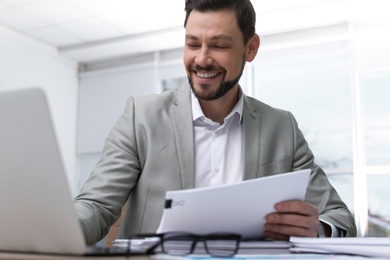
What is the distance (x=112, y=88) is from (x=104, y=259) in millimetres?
6342

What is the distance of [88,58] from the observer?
6.89m

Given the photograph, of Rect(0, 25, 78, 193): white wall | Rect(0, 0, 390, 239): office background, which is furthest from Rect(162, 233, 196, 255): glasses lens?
Rect(0, 25, 78, 193): white wall

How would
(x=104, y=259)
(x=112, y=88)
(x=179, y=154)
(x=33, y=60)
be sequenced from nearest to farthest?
(x=104, y=259) < (x=179, y=154) < (x=33, y=60) < (x=112, y=88)

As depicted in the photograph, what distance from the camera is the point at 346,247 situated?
2.85 feet

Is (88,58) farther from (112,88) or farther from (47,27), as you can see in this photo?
(47,27)

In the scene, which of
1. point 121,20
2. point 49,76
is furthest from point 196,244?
point 49,76

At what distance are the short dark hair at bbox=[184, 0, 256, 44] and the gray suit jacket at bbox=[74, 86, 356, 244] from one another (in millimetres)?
241

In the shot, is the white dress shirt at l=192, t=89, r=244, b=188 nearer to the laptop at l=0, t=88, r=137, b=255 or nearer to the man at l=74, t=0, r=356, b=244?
the man at l=74, t=0, r=356, b=244

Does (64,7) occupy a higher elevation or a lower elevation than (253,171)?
higher

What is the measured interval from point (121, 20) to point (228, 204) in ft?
16.6

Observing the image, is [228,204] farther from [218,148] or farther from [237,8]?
[237,8]

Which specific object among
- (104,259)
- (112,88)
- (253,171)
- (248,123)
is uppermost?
(112,88)

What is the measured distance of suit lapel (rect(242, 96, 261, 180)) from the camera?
1.52m

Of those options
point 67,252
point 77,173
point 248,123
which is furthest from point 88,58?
point 67,252
